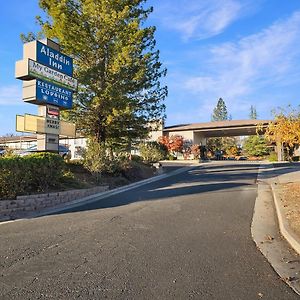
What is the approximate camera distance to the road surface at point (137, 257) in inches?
163

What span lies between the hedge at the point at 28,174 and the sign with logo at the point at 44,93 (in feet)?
8.74

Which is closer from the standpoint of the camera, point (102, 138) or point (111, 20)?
point (111, 20)

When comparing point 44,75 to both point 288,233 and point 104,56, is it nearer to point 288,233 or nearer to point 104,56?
point 104,56

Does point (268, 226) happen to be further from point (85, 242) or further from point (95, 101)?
point (95, 101)

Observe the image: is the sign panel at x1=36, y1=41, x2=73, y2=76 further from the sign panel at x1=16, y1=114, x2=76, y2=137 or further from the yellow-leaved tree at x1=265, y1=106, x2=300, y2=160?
the yellow-leaved tree at x1=265, y1=106, x2=300, y2=160

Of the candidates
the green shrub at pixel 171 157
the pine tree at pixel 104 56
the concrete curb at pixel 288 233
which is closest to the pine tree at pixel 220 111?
the green shrub at pixel 171 157

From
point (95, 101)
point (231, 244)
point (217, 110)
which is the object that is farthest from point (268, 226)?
point (217, 110)

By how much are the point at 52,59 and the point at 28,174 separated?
5593mm

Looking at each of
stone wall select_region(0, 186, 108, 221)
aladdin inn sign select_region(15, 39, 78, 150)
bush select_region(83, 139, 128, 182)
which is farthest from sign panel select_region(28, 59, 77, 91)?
stone wall select_region(0, 186, 108, 221)

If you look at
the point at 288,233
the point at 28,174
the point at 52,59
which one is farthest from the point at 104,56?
the point at 288,233

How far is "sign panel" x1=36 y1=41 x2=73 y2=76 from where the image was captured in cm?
1283

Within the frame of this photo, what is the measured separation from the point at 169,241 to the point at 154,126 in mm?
15434

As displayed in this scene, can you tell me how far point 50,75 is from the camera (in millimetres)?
13375

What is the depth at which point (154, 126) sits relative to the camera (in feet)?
70.4
